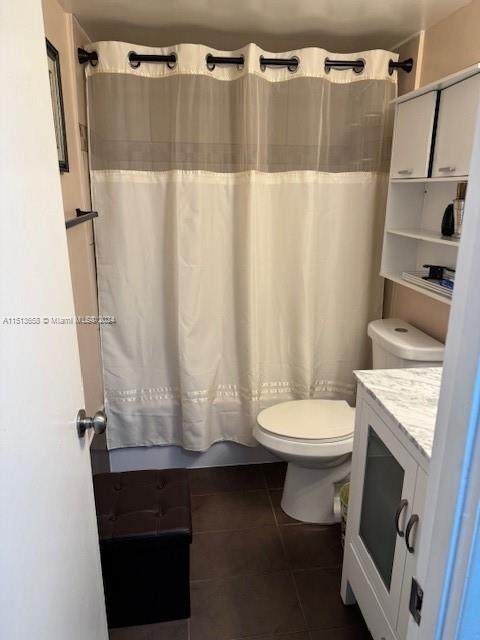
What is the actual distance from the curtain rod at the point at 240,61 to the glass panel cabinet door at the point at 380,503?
161 centimetres

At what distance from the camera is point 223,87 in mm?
2066

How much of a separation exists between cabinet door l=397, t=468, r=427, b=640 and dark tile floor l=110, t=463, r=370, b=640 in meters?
0.50

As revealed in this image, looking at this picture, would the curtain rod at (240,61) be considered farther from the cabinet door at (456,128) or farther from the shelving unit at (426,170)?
the cabinet door at (456,128)

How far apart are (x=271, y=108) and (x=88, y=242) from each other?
3.40ft

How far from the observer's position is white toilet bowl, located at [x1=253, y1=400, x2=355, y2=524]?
1.94 meters

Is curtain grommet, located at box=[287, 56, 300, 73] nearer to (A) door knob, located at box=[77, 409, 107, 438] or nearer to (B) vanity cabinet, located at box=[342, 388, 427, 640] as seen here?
(B) vanity cabinet, located at box=[342, 388, 427, 640]

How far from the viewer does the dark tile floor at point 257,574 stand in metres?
1.63

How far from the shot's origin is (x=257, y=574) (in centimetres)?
186

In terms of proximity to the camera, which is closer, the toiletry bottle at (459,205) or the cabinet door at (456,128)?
the cabinet door at (456,128)

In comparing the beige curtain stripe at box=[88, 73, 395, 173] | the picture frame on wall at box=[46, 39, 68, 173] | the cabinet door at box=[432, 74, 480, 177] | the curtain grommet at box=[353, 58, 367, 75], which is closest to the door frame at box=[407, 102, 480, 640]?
the cabinet door at box=[432, 74, 480, 177]

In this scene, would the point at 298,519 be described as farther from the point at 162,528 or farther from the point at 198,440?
the point at 162,528

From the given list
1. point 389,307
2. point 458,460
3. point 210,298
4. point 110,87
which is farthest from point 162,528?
point 110,87

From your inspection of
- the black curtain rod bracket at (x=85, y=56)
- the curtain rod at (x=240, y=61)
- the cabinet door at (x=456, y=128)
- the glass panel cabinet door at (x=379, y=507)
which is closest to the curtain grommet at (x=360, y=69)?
the curtain rod at (x=240, y=61)

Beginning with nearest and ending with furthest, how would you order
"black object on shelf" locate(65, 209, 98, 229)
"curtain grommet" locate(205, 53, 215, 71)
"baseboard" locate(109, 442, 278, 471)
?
"black object on shelf" locate(65, 209, 98, 229)
"curtain grommet" locate(205, 53, 215, 71)
"baseboard" locate(109, 442, 278, 471)
